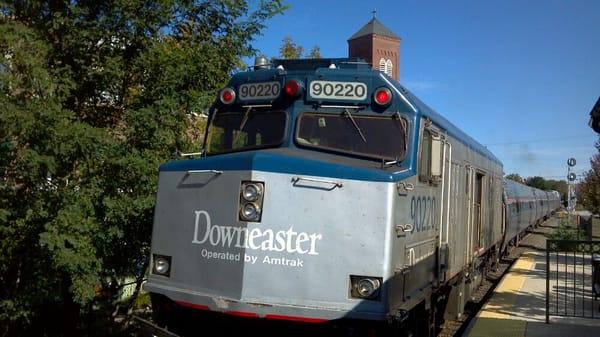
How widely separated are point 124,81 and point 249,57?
1.98 m

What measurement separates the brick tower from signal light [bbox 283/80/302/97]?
69157mm

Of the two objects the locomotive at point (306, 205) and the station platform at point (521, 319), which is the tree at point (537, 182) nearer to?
the station platform at point (521, 319)

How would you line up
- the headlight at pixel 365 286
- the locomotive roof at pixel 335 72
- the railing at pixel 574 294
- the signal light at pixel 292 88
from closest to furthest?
the headlight at pixel 365 286
the locomotive roof at pixel 335 72
the signal light at pixel 292 88
the railing at pixel 574 294

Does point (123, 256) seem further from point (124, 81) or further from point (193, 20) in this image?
point (193, 20)

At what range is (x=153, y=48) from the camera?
8.41m

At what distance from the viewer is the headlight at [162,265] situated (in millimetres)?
5623

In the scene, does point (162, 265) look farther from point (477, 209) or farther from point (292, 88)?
point (477, 209)

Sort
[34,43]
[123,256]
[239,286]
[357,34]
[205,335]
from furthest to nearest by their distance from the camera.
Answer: [357,34] < [123,256] < [34,43] < [205,335] < [239,286]

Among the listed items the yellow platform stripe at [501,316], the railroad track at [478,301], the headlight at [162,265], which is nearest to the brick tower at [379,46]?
the railroad track at [478,301]

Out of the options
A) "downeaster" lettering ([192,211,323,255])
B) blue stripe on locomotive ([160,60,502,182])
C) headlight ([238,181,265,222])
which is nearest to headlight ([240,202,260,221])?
headlight ([238,181,265,222])

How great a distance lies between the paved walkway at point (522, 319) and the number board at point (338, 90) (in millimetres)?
4241

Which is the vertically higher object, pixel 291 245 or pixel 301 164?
pixel 301 164

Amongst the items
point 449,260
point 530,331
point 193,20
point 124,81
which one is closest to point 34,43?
point 124,81

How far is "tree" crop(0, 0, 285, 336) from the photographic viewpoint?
→ 7441mm
